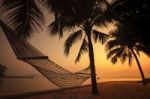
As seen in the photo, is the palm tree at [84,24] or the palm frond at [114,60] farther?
the palm frond at [114,60]

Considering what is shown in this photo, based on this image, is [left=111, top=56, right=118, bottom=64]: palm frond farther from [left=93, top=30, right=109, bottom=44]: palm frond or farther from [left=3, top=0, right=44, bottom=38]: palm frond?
[left=3, top=0, right=44, bottom=38]: palm frond

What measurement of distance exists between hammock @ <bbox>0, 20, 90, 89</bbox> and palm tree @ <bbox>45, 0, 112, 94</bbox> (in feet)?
4.21

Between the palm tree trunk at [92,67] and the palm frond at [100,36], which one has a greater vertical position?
the palm frond at [100,36]

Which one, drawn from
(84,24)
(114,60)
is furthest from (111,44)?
(84,24)

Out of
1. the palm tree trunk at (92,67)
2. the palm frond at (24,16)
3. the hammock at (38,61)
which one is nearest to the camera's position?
the palm frond at (24,16)

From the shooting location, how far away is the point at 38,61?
6395 millimetres

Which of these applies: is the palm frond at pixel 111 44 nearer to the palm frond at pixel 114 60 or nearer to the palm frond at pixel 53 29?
the palm frond at pixel 114 60

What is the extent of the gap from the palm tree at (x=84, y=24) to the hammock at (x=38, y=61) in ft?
4.21

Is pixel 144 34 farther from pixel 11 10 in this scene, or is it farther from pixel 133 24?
pixel 11 10

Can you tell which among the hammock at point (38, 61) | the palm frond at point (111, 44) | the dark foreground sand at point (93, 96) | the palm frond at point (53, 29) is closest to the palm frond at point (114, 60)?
the palm frond at point (111, 44)

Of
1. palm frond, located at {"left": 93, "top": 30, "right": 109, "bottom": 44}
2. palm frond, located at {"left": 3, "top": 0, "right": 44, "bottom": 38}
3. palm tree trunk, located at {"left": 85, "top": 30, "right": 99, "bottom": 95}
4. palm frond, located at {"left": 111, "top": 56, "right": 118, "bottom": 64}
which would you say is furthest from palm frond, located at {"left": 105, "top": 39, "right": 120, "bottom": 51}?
palm frond, located at {"left": 3, "top": 0, "right": 44, "bottom": 38}

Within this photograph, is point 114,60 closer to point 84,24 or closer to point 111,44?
point 111,44

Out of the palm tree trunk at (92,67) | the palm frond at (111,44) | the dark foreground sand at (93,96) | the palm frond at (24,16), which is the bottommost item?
the dark foreground sand at (93,96)

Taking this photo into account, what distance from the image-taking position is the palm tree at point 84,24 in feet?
27.4
